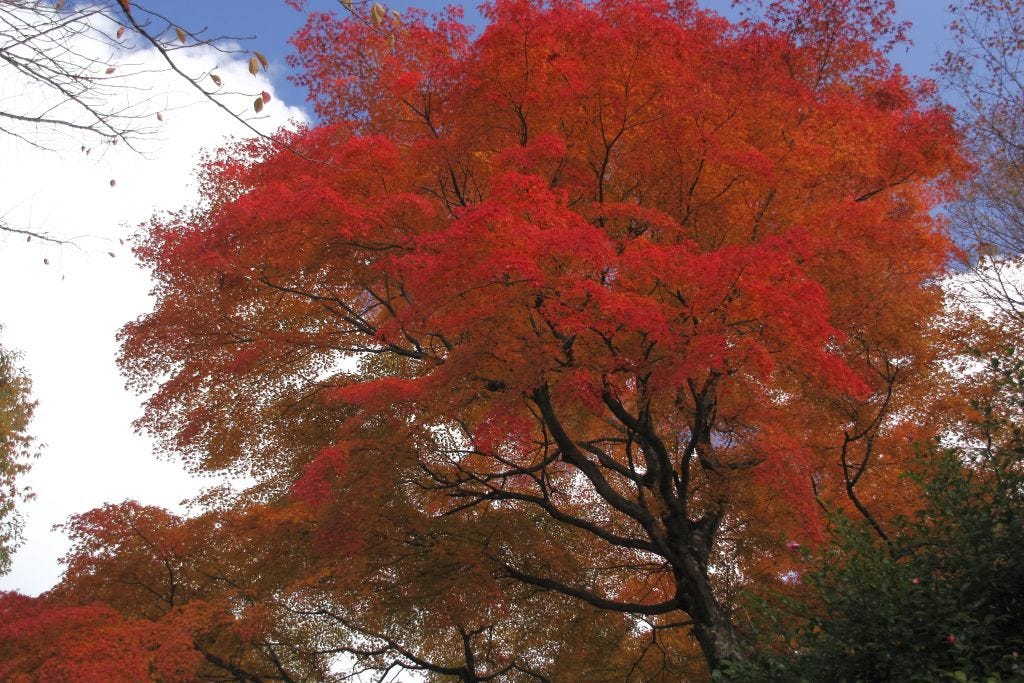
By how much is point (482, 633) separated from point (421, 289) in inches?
265

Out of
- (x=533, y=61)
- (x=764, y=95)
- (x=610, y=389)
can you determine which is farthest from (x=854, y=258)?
(x=533, y=61)

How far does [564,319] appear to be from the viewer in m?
8.57

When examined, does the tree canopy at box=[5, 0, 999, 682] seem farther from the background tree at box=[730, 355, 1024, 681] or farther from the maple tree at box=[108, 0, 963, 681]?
the background tree at box=[730, 355, 1024, 681]

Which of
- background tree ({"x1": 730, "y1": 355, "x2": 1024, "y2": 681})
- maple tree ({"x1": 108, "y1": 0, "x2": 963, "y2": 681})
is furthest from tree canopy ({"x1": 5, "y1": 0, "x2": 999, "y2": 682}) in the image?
background tree ({"x1": 730, "y1": 355, "x2": 1024, "y2": 681})

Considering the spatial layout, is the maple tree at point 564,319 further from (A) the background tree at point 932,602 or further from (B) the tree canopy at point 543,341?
(A) the background tree at point 932,602

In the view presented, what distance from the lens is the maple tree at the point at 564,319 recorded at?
8977 millimetres

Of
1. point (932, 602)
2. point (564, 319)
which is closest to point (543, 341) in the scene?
point (564, 319)

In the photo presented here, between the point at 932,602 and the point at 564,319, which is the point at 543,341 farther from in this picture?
the point at 932,602

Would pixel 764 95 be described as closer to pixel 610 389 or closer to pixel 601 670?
pixel 610 389

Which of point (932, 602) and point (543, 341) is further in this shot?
point (543, 341)

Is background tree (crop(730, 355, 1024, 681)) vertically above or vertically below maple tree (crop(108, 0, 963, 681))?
below

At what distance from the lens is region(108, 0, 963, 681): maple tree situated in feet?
29.5

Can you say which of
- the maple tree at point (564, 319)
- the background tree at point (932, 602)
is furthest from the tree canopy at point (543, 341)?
the background tree at point (932, 602)

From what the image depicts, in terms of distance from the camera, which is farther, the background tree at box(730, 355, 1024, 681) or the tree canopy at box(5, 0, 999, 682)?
the tree canopy at box(5, 0, 999, 682)
